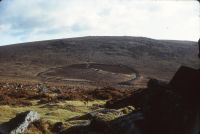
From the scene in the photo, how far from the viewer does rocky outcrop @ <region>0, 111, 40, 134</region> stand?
1702 centimetres

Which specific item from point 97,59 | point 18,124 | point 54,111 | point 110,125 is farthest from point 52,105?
point 97,59

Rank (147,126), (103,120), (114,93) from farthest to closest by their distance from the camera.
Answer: (114,93) < (103,120) < (147,126)

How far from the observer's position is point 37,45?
14362 centimetres

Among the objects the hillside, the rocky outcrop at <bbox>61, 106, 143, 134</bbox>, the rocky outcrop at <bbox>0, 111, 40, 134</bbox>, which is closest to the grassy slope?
the rocky outcrop at <bbox>0, 111, 40, 134</bbox>

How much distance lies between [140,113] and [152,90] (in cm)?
136

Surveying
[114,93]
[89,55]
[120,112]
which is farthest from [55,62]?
[120,112]

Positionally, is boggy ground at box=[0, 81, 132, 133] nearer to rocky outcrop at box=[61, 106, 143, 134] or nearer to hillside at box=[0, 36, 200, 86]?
rocky outcrop at box=[61, 106, 143, 134]

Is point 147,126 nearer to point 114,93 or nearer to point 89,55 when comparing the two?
point 114,93

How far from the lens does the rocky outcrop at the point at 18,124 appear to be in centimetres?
1702

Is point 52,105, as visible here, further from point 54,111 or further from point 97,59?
point 97,59

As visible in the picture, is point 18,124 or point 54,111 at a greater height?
point 18,124

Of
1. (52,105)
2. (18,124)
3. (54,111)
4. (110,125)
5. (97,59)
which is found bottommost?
(97,59)

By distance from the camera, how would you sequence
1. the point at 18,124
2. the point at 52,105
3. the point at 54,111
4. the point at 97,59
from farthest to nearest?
the point at 97,59 → the point at 52,105 → the point at 54,111 → the point at 18,124

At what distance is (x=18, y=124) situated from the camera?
57.6 feet
